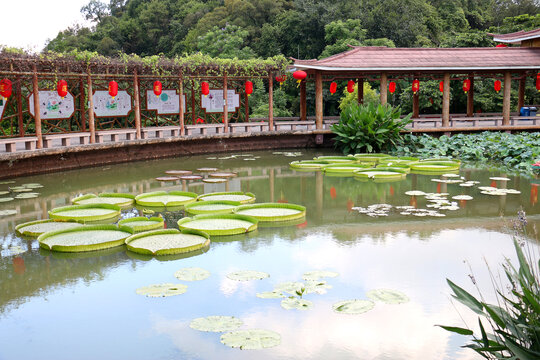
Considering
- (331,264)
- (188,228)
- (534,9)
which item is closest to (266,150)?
(188,228)

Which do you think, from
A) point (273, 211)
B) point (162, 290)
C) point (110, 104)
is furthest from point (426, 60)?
point (162, 290)

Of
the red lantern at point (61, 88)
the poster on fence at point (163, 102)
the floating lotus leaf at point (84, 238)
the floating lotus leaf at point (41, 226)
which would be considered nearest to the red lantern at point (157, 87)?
the poster on fence at point (163, 102)

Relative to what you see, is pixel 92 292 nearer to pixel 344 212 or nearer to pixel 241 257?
pixel 241 257

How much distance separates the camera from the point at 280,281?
564cm

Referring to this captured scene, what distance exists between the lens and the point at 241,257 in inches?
257

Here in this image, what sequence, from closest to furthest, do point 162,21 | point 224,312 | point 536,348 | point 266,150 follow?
1. point 536,348
2. point 224,312
3. point 266,150
4. point 162,21

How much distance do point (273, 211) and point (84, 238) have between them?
2.80 metres

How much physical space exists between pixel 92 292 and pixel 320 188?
613 cm

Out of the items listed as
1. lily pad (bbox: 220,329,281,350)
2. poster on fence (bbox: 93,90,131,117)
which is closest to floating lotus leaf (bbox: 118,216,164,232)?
lily pad (bbox: 220,329,281,350)

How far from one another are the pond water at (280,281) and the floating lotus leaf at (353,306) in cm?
6

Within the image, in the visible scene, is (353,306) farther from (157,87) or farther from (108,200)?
(157,87)

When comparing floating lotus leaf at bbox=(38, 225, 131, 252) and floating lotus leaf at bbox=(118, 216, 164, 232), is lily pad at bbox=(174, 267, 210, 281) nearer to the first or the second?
floating lotus leaf at bbox=(38, 225, 131, 252)

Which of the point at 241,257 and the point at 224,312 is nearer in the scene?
the point at 224,312

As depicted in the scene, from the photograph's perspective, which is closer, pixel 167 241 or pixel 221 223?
pixel 167 241
